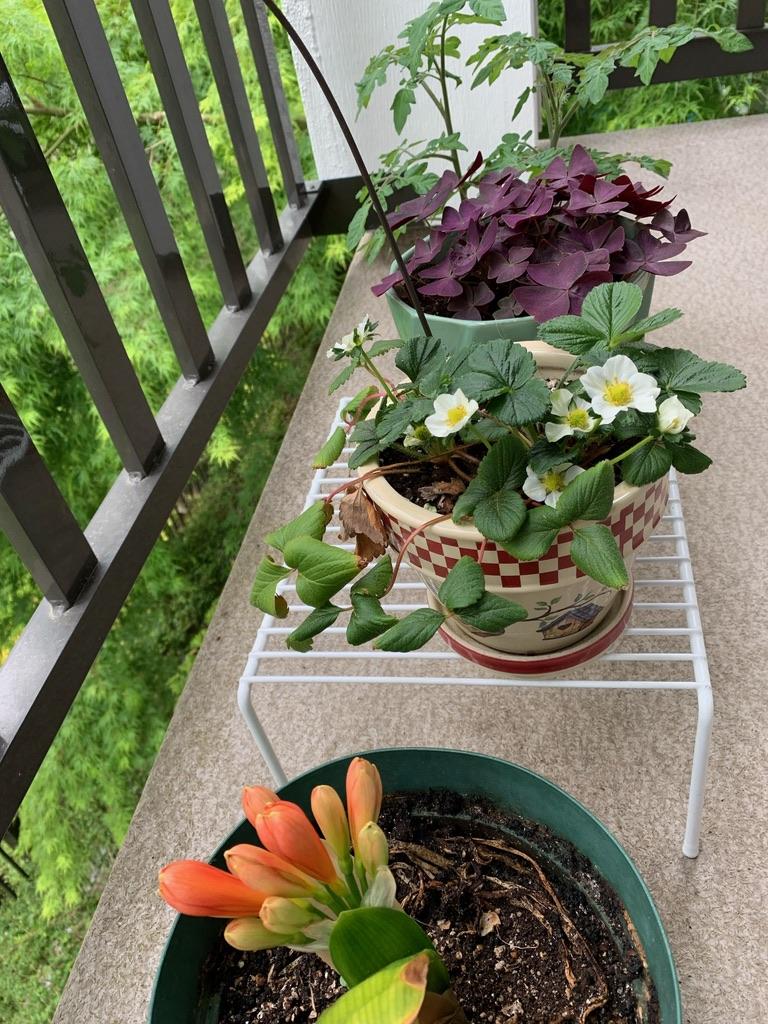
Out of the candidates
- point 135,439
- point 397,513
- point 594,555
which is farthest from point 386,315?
point 594,555

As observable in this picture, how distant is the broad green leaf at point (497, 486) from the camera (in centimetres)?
60

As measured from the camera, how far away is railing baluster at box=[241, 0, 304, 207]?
1542 mm

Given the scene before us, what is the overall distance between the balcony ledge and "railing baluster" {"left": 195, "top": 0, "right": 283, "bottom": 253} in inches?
22.9

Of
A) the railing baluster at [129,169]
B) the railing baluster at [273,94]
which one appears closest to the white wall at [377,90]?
the railing baluster at [273,94]

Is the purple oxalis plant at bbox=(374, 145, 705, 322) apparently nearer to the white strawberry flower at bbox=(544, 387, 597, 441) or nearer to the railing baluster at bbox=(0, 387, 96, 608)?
the white strawberry flower at bbox=(544, 387, 597, 441)

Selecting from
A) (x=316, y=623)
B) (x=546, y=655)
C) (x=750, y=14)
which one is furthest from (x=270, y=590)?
(x=750, y=14)

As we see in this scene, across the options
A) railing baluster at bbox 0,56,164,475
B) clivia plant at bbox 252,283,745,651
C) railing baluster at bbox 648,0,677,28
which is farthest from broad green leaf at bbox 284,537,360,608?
railing baluster at bbox 648,0,677,28

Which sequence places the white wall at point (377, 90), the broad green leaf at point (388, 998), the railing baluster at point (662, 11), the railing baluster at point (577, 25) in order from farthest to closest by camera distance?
the railing baluster at point (577, 25) < the railing baluster at point (662, 11) < the white wall at point (377, 90) < the broad green leaf at point (388, 998)

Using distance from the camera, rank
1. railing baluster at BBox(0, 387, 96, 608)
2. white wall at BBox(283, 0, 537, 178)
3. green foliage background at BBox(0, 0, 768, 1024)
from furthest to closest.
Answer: green foliage background at BBox(0, 0, 768, 1024) → white wall at BBox(283, 0, 537, 178) → railing baluster at BBox(0, 387, 96, 608)

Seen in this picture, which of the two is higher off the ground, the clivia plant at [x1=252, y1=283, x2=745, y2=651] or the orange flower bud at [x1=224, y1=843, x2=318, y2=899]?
the clivia plant at [x1=252, y1=283, x2=745, y2=651]

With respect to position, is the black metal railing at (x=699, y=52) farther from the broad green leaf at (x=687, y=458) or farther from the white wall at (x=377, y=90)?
the broad green leaf at (x=687, y=458)

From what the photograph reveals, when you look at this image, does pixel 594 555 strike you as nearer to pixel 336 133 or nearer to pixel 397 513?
pixel 397 513

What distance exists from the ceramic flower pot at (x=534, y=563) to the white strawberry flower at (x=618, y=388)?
7cm

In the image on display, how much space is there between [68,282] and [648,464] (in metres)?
0.70
